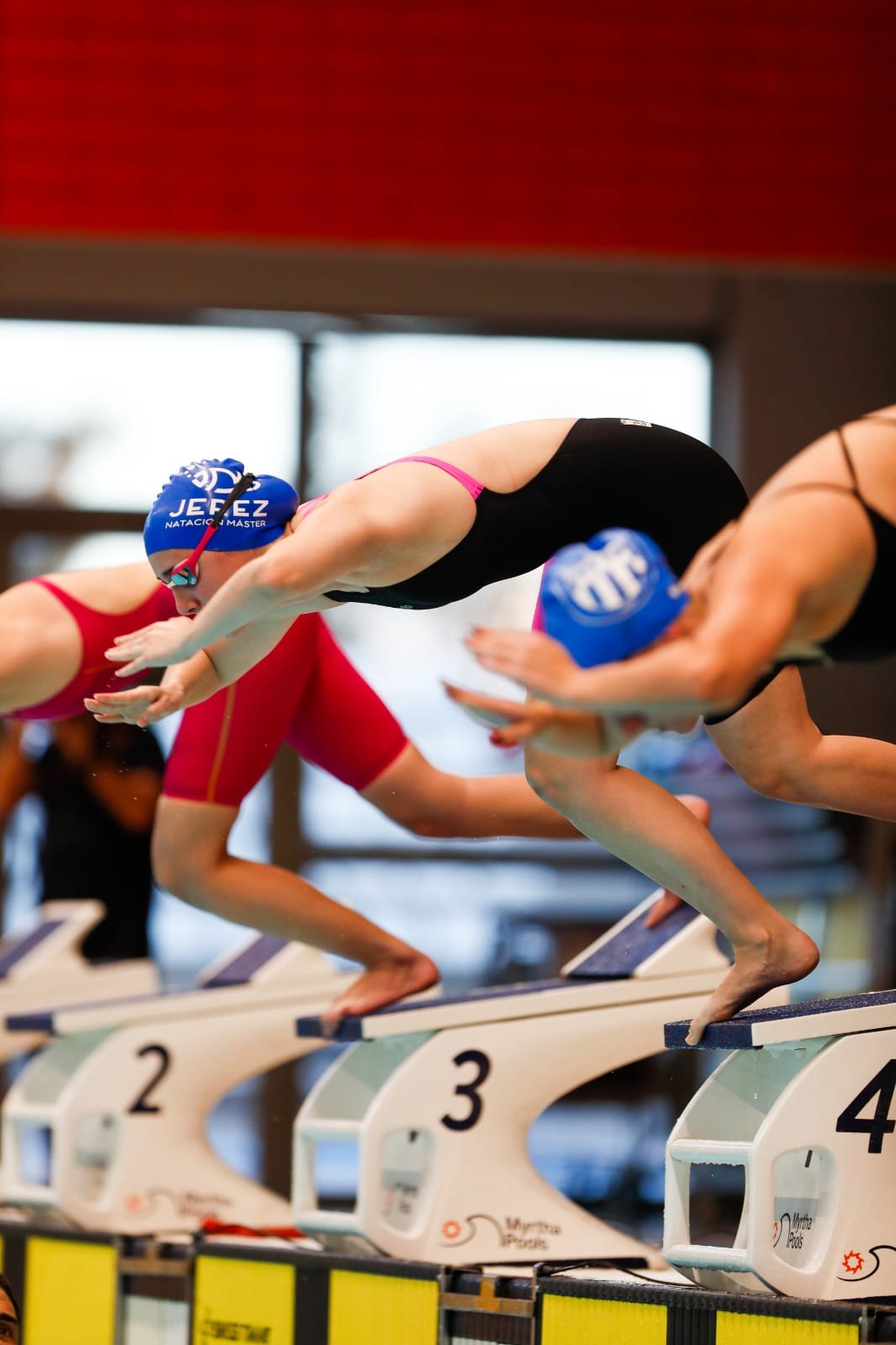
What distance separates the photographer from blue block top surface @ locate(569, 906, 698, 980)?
3623mm

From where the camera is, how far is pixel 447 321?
7.15 metres

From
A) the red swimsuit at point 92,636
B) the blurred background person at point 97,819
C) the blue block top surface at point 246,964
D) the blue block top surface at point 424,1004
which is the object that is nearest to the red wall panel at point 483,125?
the blurred background person at point 97,819

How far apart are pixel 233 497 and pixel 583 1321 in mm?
1459

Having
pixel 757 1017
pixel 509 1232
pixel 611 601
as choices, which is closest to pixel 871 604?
pixel 611 601

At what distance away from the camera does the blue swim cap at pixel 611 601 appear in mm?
2008

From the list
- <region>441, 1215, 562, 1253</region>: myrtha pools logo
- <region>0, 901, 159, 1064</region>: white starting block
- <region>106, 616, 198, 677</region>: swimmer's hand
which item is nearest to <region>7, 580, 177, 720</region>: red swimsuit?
Answer: <region>106, 616, 198, 677</region>: swimmer's hand

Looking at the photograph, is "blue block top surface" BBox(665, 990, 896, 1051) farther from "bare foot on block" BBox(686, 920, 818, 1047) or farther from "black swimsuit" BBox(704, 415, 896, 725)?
"black swimsuit" BBox(704, 415, 896, 725)

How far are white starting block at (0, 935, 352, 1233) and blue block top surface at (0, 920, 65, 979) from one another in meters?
0.74

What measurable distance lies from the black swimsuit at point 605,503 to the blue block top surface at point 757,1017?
0.69m

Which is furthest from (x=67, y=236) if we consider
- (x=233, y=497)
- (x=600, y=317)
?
(x=233, y=497)

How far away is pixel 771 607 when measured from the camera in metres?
1.96

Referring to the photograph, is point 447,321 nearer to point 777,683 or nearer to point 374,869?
point 374,869

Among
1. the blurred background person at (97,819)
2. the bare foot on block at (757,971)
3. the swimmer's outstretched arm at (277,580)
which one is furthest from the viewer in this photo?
the blurred background person at (97,819)

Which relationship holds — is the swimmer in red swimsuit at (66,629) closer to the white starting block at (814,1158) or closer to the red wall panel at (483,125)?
the white starting block at (814,1158)
